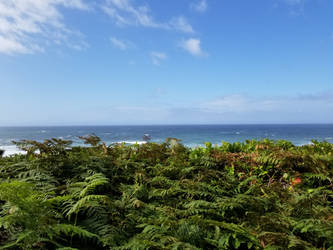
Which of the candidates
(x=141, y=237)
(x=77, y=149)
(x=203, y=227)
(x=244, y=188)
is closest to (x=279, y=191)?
(x=244, y=188)

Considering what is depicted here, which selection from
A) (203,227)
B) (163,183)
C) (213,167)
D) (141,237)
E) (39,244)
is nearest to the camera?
(39,244)

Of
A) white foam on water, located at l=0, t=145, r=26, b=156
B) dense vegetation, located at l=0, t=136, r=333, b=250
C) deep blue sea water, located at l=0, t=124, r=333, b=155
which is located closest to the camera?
dense vegetation, located at l=0, t=136, r=333, b=250

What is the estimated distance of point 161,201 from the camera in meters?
2.41

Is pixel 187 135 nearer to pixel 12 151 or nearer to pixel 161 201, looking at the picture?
pixel 12 151

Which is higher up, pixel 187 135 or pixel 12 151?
pixel 12 151

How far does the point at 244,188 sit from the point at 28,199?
2.64 m

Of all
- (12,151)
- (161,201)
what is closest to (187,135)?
(12,151)

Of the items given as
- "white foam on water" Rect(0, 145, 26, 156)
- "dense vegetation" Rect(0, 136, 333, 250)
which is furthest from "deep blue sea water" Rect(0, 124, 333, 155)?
"dense vegetation" Rect(0, 136, 333, 250)

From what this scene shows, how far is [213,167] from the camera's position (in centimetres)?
355

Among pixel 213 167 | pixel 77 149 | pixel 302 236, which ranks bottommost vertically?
pixel 302 236

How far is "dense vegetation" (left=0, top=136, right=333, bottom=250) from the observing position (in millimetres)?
1641

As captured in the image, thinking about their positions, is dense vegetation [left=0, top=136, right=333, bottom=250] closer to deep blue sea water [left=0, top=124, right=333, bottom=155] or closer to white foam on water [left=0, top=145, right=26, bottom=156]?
white foam on water [left=0, top=145, right=26, bottom=156]

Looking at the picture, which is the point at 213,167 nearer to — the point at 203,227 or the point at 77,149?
the point at 203,227

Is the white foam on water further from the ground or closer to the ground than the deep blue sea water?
further from the ground
